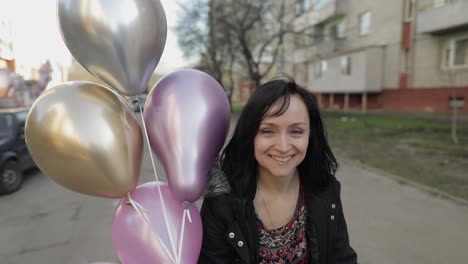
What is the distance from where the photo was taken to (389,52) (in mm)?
17000

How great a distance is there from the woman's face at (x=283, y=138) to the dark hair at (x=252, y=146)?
0.02 metres

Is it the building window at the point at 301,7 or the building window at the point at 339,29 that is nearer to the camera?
the building window at the point at 301,7

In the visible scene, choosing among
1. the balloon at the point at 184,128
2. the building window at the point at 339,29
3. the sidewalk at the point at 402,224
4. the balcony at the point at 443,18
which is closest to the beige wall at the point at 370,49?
the building window at the point at 339,29

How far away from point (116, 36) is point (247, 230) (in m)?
0.93

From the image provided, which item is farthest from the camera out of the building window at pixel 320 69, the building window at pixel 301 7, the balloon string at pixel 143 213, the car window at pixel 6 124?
the building window at pixel 320 69

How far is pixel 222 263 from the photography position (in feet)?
4.51

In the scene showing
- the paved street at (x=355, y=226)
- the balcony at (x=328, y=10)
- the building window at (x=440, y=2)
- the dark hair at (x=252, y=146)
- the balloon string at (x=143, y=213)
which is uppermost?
the balcony at (x=328, y=10)

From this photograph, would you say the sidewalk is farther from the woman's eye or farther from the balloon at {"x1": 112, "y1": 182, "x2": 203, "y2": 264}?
the balloon at {"x1": 112, "y1": 182, "x2": 203, "y2": 264}

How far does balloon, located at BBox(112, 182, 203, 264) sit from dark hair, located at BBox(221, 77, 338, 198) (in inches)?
10.9

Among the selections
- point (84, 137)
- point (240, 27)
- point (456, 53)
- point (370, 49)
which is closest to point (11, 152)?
point (84, 137)

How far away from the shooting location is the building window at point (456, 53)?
13.7 metres

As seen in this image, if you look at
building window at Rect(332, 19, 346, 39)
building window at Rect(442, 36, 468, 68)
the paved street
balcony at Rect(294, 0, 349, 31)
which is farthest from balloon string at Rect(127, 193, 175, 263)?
building window at Rect(332, 19, 346, 39)

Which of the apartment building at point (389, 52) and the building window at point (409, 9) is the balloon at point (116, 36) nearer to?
the apartment building at point (389, 52)

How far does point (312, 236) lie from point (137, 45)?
1117mm
